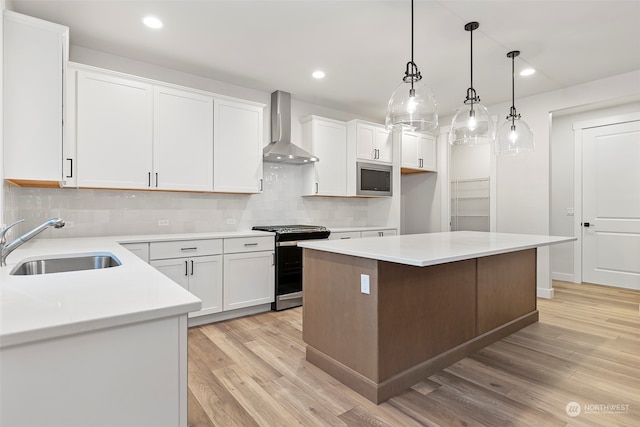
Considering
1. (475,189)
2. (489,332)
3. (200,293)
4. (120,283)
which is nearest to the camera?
(120,283)

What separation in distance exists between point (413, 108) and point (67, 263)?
2.36 metres

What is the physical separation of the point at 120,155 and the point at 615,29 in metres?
4.39

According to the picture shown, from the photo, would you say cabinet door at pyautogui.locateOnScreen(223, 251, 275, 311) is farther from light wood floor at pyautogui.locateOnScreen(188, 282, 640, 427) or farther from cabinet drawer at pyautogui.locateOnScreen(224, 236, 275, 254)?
light wood floor at pyautogui.locateOnScreen(188, 282, 640, 427)

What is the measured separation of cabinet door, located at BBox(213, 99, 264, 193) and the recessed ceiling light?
3.05ft

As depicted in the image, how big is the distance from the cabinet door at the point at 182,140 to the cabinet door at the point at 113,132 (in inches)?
3.2

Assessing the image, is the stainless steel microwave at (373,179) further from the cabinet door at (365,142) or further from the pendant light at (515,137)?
the pendant light at (515,137)

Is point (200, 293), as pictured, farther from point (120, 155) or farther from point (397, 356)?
point (397, 356)

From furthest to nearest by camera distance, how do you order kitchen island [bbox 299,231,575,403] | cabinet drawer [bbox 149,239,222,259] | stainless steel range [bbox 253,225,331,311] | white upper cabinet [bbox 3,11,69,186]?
1. stainless steel range [bbox 253,225,331,311]
2. cabinet drawer [bbox 149,239,222,259]
3. white upper cabinet [bbox 3,11,69,186]
4. kitchen island [bbox 299,231,575,403]

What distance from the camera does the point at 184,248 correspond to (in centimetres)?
316

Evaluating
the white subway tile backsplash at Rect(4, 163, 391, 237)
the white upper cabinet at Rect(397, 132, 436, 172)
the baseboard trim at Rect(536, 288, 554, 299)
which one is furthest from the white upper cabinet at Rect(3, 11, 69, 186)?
the baseboard trim at Rect(536, 288, 554, 299)

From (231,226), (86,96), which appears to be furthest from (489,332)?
(86,96)

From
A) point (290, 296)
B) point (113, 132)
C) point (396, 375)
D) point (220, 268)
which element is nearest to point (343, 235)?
point (290, 296)

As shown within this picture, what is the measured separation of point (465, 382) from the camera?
2.21m

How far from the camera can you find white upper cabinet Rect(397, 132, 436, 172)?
5.27m
